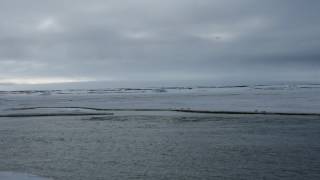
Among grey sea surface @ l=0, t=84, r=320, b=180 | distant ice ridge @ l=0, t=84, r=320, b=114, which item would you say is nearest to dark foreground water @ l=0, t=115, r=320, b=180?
grey sea surface @ l=0, t=84, r=320, b=180

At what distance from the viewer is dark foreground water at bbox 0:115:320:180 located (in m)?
15.3

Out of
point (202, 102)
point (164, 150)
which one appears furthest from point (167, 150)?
point (202, 102)

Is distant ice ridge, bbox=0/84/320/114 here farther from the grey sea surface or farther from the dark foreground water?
the dark foreground water

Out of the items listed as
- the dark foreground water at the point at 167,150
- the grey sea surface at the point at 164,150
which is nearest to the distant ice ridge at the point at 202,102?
the grey sea surface at the point at 164,150

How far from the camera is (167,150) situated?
19812 millimetres

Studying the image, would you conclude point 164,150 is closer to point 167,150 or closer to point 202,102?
point 167,150

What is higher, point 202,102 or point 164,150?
point 202,102

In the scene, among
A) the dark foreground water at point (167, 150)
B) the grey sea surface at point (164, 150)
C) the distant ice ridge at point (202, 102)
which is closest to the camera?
the grey sea surface at point (164, 150)

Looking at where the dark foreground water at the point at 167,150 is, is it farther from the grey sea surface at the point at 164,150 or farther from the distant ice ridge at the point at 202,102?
the distant ice ridge at the point at 202,102

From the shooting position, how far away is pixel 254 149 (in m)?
19.5

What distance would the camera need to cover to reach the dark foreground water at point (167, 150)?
15.3 metres

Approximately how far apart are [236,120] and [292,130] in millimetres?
7316

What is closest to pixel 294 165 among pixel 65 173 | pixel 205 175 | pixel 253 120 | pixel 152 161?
pixel 205 175

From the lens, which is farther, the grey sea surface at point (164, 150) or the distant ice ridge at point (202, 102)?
the distant ice ridge at point (202, 102)
